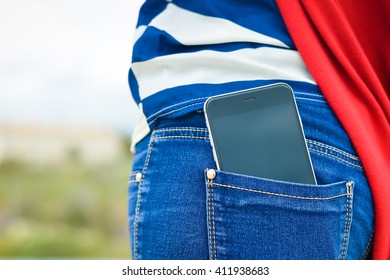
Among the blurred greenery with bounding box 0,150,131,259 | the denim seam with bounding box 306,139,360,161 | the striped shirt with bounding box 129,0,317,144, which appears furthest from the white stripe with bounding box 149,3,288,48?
the blurred greenery with bounding box 0,150,131,259

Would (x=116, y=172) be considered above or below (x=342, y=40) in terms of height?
above

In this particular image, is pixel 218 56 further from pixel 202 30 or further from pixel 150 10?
pixel 150 10

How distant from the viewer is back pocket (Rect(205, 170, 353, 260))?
0.59 m

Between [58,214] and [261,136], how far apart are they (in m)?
2.92

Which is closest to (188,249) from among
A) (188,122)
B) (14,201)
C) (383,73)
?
(188,122)

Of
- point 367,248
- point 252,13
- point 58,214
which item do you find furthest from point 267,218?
point 58,214

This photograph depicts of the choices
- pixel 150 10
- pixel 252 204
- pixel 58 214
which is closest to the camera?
pixel 252 204

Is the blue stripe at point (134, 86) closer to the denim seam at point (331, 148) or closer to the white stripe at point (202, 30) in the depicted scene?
the white stripe at point (202, 30)

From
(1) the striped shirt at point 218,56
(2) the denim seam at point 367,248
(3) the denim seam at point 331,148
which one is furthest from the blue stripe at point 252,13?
(2) the denim seam at point 367,248

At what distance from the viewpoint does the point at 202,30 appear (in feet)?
2.16

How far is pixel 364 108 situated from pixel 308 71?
0.09 m

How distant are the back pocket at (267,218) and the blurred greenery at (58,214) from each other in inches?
108

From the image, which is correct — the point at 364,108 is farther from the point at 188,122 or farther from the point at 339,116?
the point at 188,122
